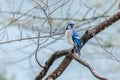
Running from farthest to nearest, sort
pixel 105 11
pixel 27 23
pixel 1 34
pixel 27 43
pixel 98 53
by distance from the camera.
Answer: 1. pixel 98 53
2. pixel 27 43
3. pixel 105 11
4. pixel 27 23
5. pixel 1 34

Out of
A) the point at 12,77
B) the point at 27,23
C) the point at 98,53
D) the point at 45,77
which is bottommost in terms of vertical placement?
the point at 12,77

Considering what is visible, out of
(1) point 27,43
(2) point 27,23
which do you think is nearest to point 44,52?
(1) point 27,43

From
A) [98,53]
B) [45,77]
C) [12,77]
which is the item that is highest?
[45,77]

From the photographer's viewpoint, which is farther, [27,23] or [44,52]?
[44,52]

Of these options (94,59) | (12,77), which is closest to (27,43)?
(12,77)

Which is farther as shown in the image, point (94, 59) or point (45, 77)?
point (94, 59)

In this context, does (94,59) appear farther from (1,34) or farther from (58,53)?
(58,53)

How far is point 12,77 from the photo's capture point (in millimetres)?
1916

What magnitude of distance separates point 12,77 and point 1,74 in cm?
6

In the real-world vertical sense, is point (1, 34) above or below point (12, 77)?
above

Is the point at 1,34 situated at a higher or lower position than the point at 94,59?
higher

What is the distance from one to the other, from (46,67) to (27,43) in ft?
2.46

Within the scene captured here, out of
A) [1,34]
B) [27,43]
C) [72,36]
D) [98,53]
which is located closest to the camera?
[72,36]

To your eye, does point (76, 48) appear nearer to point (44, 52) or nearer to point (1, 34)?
point (1, 34)
